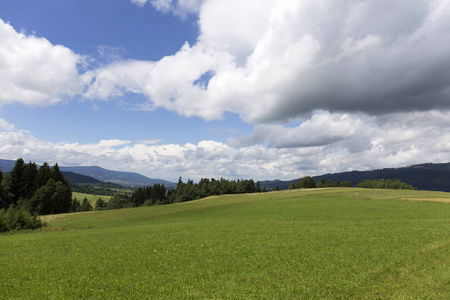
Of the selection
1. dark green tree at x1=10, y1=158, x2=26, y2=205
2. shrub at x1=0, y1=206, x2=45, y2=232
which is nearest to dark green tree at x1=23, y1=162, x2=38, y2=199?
dark green tree at x1=10, y1=158, x2=26, y2=205

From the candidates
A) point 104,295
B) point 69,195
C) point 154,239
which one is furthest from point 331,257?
point 69,195

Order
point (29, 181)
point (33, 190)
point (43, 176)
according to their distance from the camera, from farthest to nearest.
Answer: point (43, 176) → point (29, 181) → point (33, 190)

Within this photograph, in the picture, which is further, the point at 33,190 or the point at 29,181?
the point at 29,181

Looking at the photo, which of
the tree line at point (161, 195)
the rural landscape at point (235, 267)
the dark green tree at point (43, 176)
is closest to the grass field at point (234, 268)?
the rural landscape at point (235, 267)

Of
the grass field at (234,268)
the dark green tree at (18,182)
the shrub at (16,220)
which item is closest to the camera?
the grass field at (234,268)

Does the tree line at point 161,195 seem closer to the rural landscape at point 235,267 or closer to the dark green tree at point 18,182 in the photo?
the dark green tree at point 18,182

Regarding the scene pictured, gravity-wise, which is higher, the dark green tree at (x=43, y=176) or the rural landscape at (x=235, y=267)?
the dark green tree at (x=43, y=176)

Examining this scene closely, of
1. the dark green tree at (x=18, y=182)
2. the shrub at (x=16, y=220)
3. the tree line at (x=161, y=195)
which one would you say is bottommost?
the tree line at (x=161, y=195)

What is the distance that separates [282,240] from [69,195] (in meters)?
114

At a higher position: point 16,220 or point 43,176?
point 43,176

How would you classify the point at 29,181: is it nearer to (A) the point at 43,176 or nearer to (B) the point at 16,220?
(A) the point at 43,176

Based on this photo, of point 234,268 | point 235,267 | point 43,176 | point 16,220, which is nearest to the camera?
point 234,268

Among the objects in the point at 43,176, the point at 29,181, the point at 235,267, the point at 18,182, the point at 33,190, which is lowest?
the point at 235,267

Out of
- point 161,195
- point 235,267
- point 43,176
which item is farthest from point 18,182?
point 235,267
